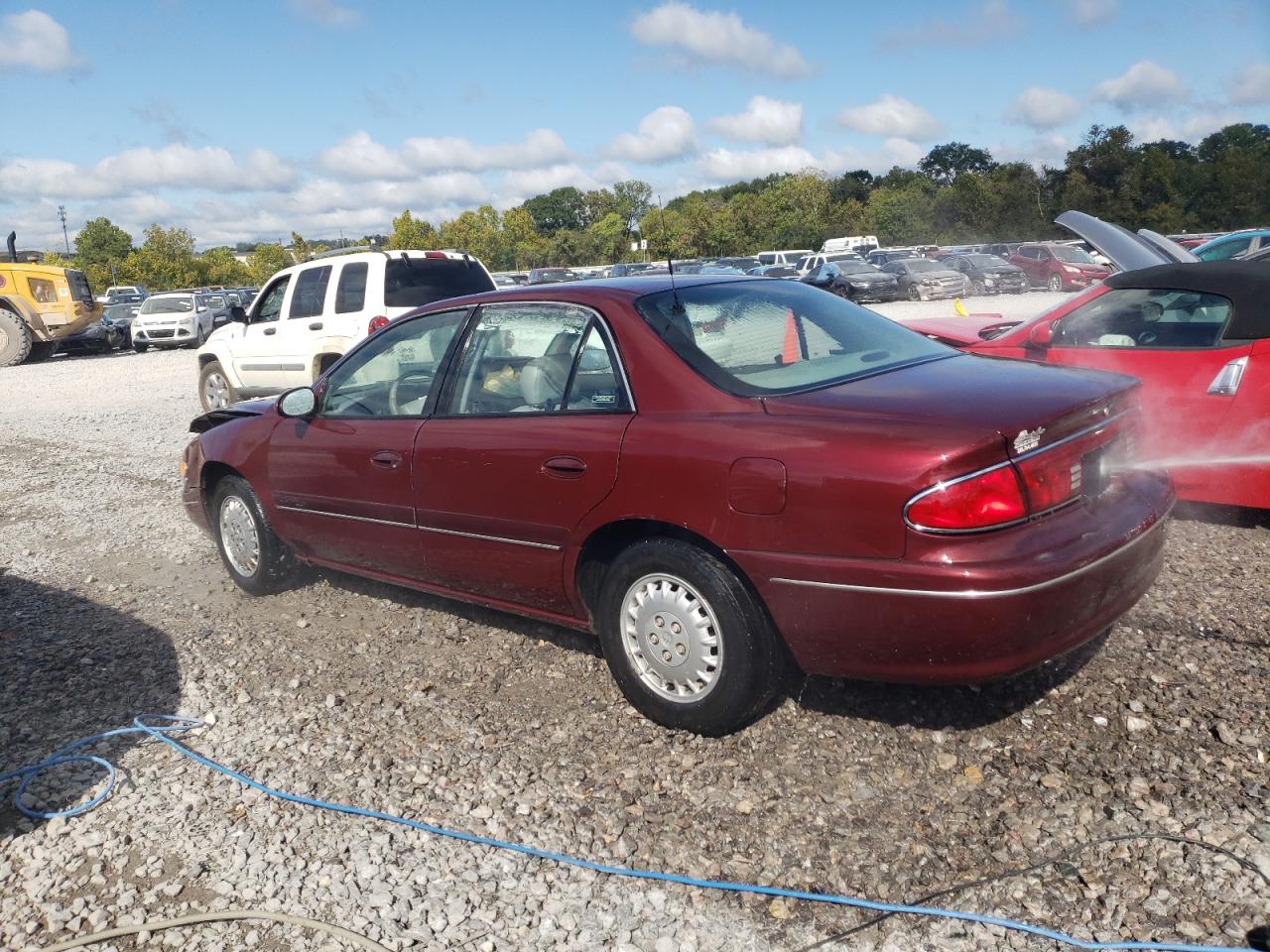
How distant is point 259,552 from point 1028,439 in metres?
3.92

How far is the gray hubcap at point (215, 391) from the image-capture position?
12.6m

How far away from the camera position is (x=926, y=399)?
128 inches

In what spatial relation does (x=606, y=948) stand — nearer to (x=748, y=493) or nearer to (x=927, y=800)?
(x=927, y=800)

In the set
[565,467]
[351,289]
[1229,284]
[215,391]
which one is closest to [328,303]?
[351,289]

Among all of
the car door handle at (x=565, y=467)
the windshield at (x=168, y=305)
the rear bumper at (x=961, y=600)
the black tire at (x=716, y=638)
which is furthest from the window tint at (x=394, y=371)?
the windshield at (x=168, y=305)

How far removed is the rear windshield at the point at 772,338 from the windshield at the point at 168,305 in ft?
89.6

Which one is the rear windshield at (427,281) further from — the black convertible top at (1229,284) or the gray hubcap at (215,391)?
the black convertible top at (1229,284)

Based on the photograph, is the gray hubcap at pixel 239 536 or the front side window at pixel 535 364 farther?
the gray hubcap at pixel 239 536

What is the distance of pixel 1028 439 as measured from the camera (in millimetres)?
3053

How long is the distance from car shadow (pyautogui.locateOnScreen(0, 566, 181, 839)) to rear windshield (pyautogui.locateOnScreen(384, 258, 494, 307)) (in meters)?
5.13

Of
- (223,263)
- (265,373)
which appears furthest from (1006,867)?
(223,263)

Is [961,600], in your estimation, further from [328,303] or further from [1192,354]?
[328,303]

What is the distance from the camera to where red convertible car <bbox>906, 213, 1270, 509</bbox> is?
17.3 ft

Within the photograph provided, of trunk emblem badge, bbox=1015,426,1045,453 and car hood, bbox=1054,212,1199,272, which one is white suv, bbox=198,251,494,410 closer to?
car hood, bbox=1054,212,1199,272
